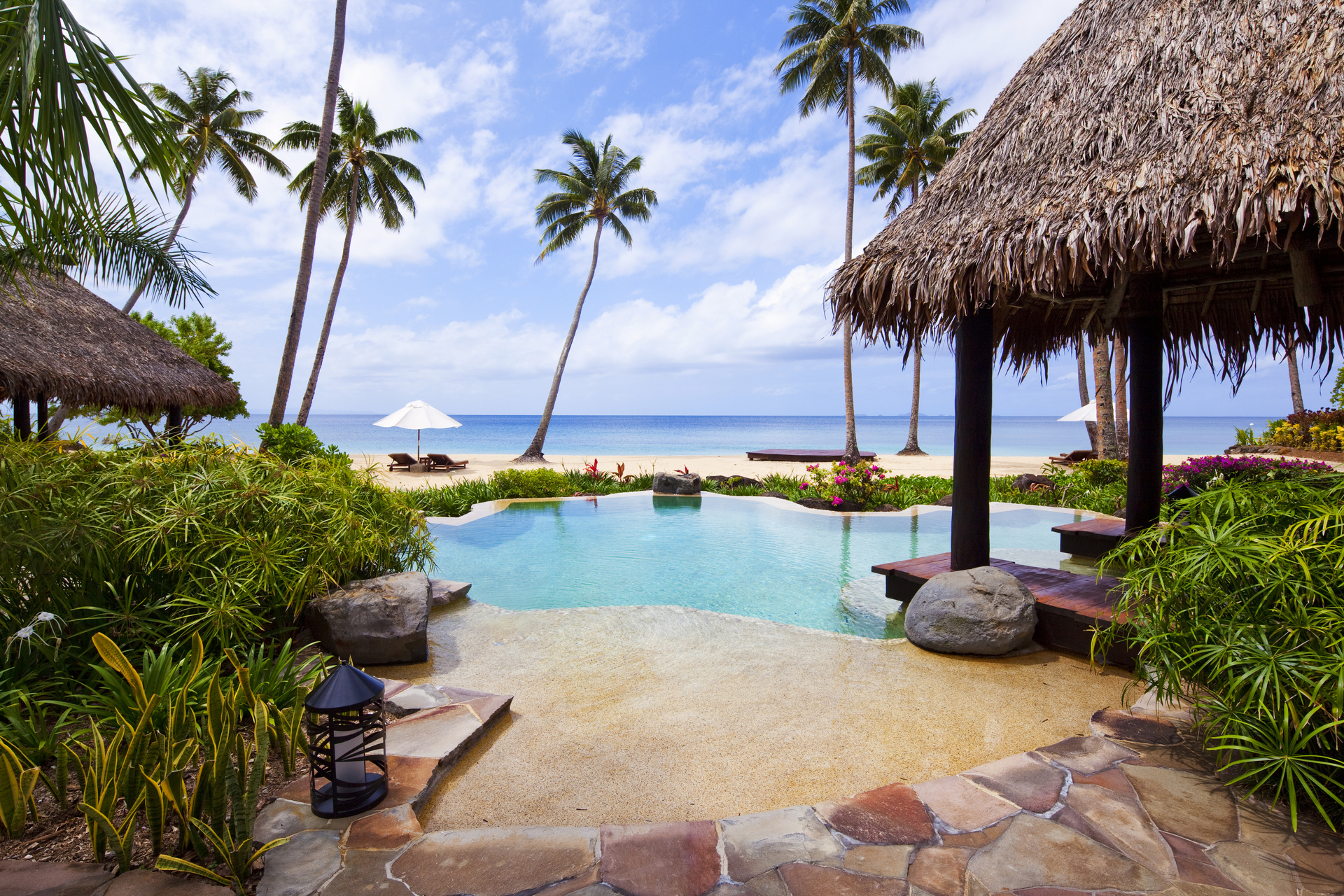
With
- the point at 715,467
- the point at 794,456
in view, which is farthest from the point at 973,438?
the point at 794,456

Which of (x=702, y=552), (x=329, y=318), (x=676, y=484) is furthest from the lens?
(x=329, y=318)

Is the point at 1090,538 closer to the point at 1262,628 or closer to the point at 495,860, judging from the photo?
the point at 1262,628

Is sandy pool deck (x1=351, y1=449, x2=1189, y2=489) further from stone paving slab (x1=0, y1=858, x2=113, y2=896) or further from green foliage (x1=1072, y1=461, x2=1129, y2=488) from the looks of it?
stone paving slab (x1=0, y1=858, x2=113, y2=896)

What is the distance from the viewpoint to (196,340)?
2059cm

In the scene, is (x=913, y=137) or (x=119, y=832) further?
(x=913, y=137)

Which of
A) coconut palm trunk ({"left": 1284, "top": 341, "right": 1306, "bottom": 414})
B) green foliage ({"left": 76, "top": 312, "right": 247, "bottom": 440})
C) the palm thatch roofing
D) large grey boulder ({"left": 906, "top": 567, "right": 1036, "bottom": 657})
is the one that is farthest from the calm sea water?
large grey boulder ({"left": 906, "top": 567, "right": 1036, "bottom": 657})

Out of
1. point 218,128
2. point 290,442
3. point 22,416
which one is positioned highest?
point 218,128

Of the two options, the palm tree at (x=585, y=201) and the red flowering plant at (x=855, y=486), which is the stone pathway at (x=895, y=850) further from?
the palm tree at (x=585, y=201)

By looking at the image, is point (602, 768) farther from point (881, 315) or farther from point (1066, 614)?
point (881, 315)

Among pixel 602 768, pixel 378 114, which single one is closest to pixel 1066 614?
pixel 602 768

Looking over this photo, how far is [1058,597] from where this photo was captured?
15.1ft

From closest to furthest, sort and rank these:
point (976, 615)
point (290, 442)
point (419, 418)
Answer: point (976, 615), point (290, 442), point (419, 418)

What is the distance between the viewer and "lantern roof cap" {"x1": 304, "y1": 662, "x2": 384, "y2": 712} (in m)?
2.31

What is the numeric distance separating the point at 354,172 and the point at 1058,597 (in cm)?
2101
